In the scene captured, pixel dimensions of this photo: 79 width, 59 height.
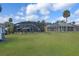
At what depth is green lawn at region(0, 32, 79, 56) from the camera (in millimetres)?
3441

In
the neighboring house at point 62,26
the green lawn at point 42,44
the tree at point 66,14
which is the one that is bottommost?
the green lawn at point 42,44

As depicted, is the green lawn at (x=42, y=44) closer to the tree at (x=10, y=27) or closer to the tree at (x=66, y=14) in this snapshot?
the tree at (x=10, y=27)

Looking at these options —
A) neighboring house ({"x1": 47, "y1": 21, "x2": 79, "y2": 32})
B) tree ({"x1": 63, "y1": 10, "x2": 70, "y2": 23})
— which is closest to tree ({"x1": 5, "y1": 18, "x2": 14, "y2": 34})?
neighboring house ({"x1": 47, "y1": 21, "x2": 79, "y2": 32})

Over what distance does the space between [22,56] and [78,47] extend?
0.68 m

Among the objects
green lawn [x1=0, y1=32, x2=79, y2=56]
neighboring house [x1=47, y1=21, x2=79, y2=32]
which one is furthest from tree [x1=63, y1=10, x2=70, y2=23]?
green lawn [x1=0, y1=32, x2=79, y2=56]

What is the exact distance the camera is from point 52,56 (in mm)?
3436

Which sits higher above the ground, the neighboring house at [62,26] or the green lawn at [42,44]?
the neighboring house at [62,26]

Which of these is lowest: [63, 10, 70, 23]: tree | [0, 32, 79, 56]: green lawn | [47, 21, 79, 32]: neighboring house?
[0, 32, 79, 56]: green lawn

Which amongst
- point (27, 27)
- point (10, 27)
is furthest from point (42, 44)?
point (10, 27)

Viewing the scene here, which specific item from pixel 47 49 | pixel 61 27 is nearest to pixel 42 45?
pixel 47 49

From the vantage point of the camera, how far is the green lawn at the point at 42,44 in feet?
11.3

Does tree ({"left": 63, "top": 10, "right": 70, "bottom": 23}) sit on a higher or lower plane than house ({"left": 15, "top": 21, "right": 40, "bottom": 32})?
Result: higher

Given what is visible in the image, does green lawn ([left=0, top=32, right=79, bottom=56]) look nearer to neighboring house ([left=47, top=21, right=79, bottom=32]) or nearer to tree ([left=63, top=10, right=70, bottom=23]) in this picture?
neighboring house ([left=47, top=21, right=79, bottom=32])

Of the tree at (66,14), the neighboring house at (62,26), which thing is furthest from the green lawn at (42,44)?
the tree at (66,14)
